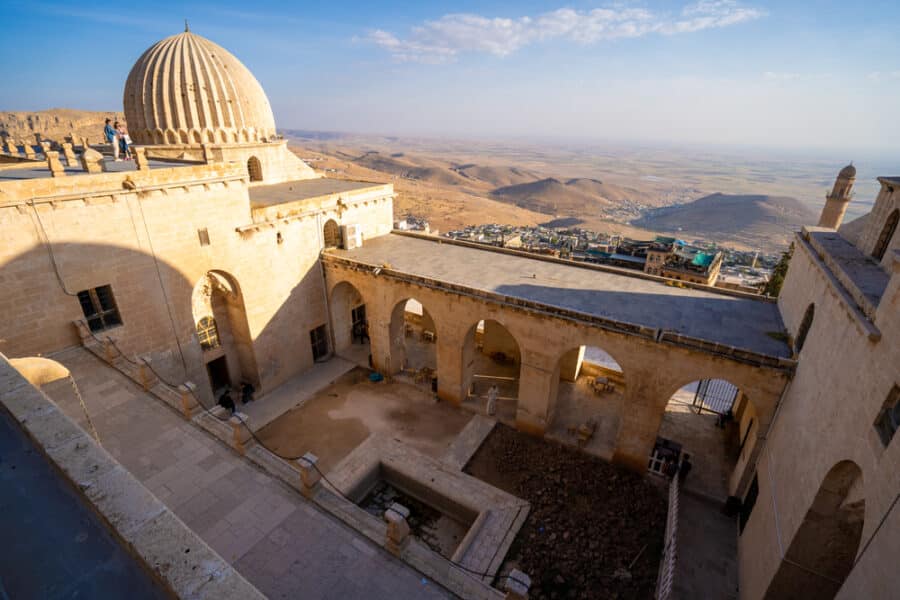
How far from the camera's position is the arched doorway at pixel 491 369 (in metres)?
18.3

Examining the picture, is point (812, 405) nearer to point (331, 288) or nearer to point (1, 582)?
point (1, 582)

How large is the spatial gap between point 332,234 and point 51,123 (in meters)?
116

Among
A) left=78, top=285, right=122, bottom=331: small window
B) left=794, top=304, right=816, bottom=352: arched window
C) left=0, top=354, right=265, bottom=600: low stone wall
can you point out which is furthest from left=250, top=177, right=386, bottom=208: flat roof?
left=794, top=304, right=816, bottom=352: arched window

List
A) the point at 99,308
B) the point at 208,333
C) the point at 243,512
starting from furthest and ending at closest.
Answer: the point at 208,333 < the point at 99,308 < the point at 243,512

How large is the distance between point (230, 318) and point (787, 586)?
20200 millimetres

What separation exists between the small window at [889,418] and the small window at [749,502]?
20.5 ft

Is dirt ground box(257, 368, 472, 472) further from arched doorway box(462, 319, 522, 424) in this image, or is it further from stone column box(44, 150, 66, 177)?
stone column box(44, 150, 66, 177)

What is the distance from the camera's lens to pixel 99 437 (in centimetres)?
1070

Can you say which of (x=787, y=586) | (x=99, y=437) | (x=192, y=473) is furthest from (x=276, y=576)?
(x=787, y=586)

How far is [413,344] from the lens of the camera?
24.0 m

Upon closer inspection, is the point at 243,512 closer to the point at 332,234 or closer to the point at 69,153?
the point at 332,234

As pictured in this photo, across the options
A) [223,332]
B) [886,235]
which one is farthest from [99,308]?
[886,235]

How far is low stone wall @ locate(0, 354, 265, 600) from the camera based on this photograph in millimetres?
3002

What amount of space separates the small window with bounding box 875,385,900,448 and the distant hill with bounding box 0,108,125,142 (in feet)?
365
